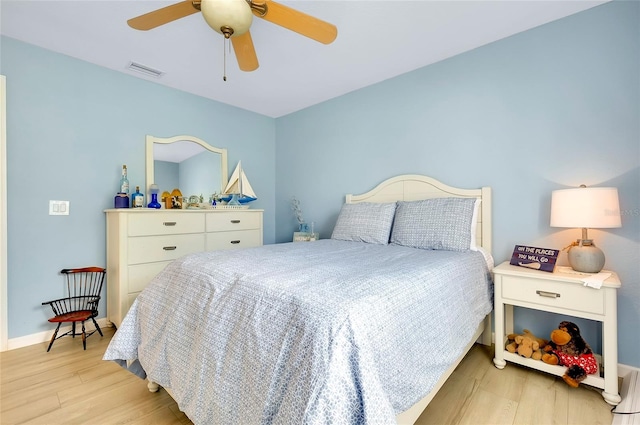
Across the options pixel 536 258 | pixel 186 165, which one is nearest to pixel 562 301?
pixel 536 258

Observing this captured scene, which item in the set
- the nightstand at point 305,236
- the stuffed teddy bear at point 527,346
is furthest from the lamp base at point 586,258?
the nightstand at point 305,236

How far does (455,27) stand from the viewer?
2.02 metres

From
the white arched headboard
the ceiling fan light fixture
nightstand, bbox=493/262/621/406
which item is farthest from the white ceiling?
nightstand, bbox=493/262/621/406

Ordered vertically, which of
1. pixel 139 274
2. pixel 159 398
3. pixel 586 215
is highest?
pixel 586 215

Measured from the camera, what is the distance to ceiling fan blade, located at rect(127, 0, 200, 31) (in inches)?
55.1

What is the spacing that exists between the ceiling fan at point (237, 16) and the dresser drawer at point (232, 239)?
6.19 ft

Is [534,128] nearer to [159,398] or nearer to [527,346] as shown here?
[527,346]

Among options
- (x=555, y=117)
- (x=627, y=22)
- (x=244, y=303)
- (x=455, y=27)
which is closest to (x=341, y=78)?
(x=455, y=27)

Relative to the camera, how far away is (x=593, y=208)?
60.9 inches

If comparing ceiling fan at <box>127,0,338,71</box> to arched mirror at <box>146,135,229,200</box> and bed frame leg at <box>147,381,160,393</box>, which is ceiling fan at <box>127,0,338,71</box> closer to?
arched mirror at <box>146,135,229,200</box>

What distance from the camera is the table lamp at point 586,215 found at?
60.6 inches

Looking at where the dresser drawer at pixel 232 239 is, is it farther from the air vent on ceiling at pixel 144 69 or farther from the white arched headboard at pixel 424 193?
the air vent on ceiling at pixel 144 69

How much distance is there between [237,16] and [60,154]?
2.07m

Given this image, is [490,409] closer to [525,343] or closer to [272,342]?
[525,343]
